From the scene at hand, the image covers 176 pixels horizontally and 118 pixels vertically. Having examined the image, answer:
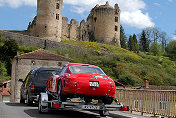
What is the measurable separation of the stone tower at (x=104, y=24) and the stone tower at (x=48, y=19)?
19.3 metres

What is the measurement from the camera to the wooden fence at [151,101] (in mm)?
9789

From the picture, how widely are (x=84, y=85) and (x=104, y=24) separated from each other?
76458mm

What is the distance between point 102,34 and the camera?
279ft

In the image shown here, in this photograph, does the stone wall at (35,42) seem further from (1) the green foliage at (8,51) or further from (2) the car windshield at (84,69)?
(2) the car windshield at (84,69)

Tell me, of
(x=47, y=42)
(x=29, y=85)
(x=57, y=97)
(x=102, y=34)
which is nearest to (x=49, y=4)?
(x=47, y=42)

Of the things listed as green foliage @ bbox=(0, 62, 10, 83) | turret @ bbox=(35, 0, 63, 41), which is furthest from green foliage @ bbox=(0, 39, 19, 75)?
turret @ bbox=(35, 0, 63, 41)

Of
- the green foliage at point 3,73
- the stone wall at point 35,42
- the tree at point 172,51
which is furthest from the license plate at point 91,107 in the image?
the tree at point 172,51

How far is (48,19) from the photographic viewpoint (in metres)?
66.8

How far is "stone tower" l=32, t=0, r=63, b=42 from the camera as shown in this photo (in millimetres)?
66625

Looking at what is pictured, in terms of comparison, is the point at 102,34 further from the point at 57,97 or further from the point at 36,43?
the point at 57,97

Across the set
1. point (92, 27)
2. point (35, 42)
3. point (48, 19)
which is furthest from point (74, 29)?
point (35, 42)

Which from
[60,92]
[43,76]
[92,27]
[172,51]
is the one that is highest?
[92,27]

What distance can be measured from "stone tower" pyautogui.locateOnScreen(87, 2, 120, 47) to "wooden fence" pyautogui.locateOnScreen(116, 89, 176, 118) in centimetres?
7224

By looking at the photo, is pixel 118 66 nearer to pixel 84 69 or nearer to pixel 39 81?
pixel 39 81
